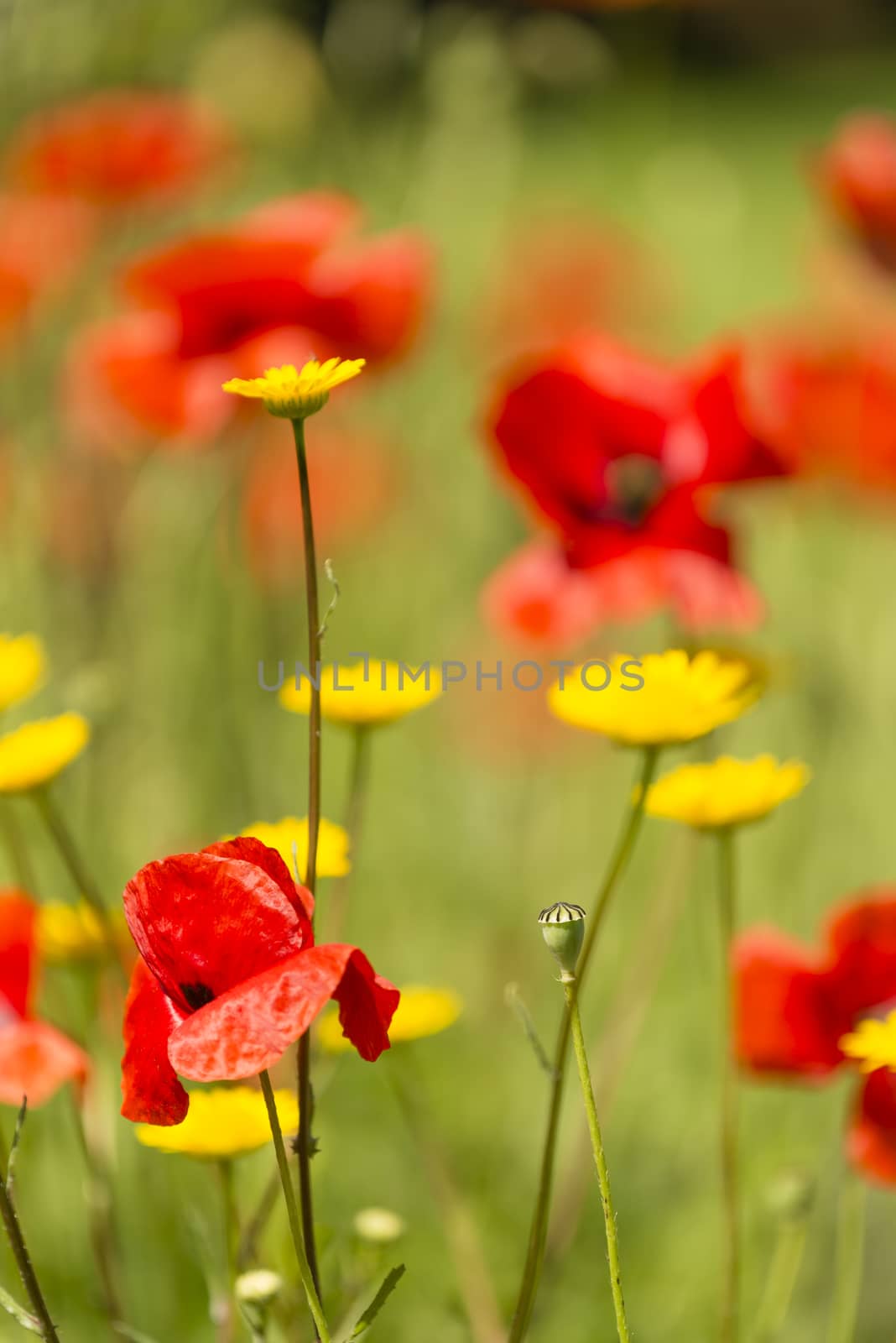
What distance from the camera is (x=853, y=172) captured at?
886 millimetres

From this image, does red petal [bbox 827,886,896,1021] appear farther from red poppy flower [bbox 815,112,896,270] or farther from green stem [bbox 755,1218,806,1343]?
red poppy flower [bbox 815,112,896,270]

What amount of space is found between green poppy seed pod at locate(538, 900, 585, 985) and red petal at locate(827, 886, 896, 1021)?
7.2 inches

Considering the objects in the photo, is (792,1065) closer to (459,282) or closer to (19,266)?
(19,266)

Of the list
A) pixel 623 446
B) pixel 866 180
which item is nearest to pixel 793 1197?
pixel 623 446

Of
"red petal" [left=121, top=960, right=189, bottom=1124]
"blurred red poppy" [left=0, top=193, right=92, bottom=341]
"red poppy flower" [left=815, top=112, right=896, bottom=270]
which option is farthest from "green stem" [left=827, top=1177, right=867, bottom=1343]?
"blurred red poppy" [left=0, top=193, right=92, bottom=341]

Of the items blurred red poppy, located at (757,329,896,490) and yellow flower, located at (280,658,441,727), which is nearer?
yellow flower, located at (280,658,441,727)

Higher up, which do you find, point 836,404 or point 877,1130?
point 836,404

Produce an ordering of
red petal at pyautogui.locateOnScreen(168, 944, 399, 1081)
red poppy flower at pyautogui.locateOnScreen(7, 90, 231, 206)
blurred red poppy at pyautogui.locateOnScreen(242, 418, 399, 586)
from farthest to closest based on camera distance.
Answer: blurred red poppy at pyautogui.locateOnScreen(242, 418, 399, 586), red poppy flower at pyautogui.locateOnScreen(7, 90, 231, 206), red petal at pyautogui.locateOnScreen(168, 944, 399, 1081)

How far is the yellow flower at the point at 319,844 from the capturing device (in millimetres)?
376

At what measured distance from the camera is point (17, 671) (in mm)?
414

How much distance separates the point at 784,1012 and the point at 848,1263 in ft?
0.40

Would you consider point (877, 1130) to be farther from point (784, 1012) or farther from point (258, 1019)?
point (258, 1019)

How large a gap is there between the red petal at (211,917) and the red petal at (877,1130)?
0.61ft

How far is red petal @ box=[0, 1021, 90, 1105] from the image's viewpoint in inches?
14.3
